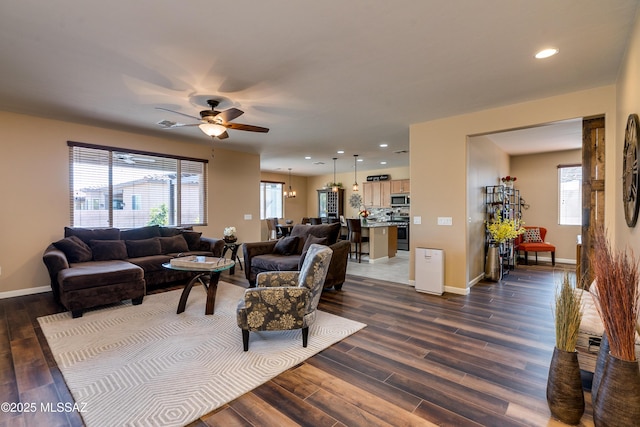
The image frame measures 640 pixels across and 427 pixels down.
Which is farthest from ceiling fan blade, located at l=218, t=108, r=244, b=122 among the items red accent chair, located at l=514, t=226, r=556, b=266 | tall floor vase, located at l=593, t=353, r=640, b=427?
red accent chair, located at l=514, t=226, r=556, b=266

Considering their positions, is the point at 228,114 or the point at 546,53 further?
the point at 228,114

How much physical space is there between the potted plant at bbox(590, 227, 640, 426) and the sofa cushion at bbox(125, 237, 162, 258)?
5.65 m

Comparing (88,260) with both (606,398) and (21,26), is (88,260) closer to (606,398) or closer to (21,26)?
(21,26)

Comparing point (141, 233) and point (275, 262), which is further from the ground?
point (141, 233)

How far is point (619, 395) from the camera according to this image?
4.98ft

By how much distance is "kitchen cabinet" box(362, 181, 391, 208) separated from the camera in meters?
10.1

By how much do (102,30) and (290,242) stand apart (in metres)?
3.59

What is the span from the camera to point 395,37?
240cm

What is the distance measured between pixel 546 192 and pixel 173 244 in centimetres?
858

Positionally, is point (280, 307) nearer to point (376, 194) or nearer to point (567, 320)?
point (567, 320)

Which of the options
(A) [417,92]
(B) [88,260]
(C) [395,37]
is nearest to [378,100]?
(A) [417,92]

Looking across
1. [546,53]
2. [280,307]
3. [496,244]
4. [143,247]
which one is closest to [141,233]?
[143,247]

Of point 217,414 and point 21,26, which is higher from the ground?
point 21,26

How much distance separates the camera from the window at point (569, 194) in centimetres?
683
